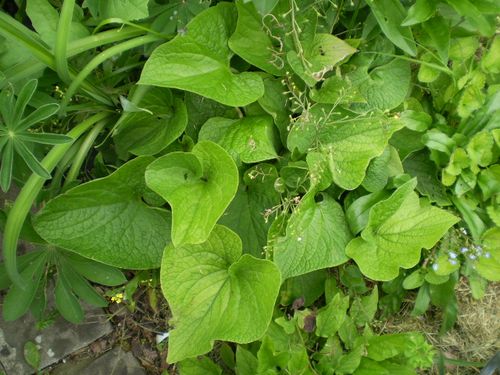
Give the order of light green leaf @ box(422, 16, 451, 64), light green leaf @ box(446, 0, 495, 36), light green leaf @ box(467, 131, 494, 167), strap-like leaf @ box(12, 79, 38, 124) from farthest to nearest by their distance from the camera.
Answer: light green leaf @ box(467, 131, 494, 167), light green leaf @ box(422, 16, 451, 64), light green leaf @ box(446, 0, 495, 36), strap-like leaf @ box(12, 79, 38, 124)

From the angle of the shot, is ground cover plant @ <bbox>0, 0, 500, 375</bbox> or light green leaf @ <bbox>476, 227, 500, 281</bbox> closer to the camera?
ground cover plant @ <bbox>0, 0, 500, 375</bbox>

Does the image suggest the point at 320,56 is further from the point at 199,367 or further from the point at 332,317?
the point at 199,367

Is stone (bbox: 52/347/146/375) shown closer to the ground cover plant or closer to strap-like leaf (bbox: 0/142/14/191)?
the ground cover plant

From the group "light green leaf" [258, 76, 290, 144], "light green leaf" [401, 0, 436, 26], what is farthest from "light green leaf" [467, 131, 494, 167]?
"light green leaf" [258, 76, 290, 144]

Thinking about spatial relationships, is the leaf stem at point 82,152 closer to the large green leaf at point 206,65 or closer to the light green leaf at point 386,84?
the large green leaf at point 206,65

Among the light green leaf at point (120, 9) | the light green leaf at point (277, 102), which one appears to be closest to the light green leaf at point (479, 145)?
the light green leaf at point (277, 102)

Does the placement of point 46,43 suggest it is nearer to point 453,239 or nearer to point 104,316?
point 104,316

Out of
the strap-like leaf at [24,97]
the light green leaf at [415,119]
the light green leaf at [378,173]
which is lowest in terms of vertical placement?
the light green leaf at [378,173]

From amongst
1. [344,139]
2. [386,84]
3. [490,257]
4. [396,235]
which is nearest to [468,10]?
[386,84]

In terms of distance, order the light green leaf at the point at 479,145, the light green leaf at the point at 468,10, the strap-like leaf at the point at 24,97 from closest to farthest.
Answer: the strap-like leaf at the point at 24,97
the light green leaf at the point at 468,10
the light green leaf at the point at 479,145
